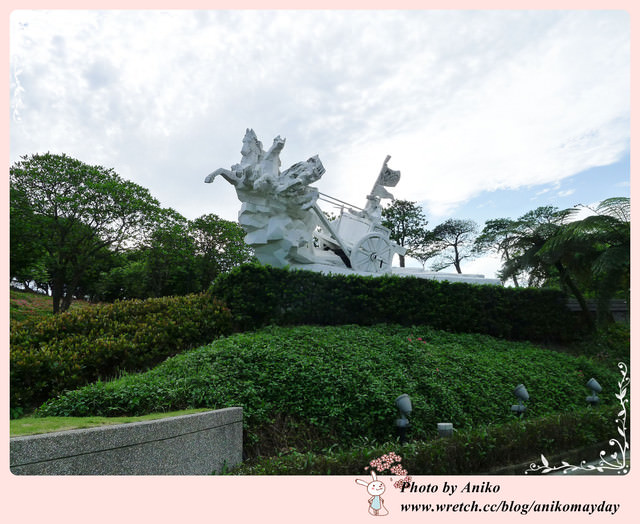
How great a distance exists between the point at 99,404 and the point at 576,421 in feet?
16.1

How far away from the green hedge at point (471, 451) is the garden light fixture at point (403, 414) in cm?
17

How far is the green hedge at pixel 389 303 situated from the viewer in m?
6.68

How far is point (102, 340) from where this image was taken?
5.16m

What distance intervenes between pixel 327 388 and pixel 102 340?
9.74 feet

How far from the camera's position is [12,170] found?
11.7m

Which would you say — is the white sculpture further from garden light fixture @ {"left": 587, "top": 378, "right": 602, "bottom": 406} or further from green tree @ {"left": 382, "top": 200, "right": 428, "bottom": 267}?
green tree @ {"left": 382, "top": 200, "right": 428, "bottom": 267}

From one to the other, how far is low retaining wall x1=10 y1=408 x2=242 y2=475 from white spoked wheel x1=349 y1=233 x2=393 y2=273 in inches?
243

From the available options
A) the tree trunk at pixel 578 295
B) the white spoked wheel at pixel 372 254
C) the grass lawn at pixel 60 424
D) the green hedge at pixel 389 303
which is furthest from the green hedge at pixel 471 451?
the tree trunk at pixel 578 295

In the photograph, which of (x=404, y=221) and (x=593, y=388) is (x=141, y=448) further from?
(x=404, y=221)

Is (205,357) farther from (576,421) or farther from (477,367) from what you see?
(576,421)

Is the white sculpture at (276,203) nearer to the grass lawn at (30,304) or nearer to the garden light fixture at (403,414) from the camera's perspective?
the garden light fixture at (403,414)

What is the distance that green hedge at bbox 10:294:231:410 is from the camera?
4.54 metres

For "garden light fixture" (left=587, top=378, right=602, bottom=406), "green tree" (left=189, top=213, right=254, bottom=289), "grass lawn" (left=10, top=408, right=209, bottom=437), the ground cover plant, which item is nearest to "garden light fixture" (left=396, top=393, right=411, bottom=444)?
the ground cover plant

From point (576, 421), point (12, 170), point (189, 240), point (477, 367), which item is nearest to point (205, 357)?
point (477, 367)
